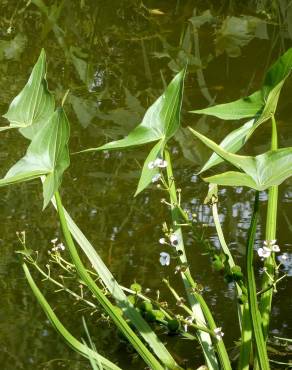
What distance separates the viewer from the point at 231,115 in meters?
1.60

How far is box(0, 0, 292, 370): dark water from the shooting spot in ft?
6.81

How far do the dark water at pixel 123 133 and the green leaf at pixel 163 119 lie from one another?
367mm

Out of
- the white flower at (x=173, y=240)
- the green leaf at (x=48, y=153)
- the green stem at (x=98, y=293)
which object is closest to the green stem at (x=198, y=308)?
the white flower at (x=173, y=240)

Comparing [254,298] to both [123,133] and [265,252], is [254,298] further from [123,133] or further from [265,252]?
[123,133]

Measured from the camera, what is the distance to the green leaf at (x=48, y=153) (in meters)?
1.50

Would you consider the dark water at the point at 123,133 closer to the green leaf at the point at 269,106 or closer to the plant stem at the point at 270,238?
the plant stem at the point at 270,238

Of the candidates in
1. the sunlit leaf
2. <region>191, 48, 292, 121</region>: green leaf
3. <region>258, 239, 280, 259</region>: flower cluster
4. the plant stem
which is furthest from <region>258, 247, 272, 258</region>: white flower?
the sunlit leaf

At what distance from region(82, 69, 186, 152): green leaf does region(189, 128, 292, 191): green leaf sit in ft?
0.91

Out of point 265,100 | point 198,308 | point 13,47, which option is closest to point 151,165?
point 265,100

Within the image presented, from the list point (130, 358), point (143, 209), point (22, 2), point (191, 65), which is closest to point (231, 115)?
point (130, 358)

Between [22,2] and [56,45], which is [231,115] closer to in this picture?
[56,45]

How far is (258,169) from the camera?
1.33m

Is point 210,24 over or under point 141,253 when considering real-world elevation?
over

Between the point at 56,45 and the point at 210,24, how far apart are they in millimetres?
887
